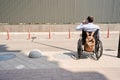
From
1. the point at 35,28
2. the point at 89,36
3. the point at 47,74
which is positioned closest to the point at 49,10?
the point at 35,28

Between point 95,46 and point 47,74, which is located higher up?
point 95,46

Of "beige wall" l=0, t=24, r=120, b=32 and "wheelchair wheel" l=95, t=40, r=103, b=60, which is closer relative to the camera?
"wheelchair wheel" l=95, t=40, r=103, b=60

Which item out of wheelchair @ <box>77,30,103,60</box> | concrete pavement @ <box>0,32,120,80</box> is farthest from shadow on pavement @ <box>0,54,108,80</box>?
wheelchair @ <box>77,30,103,60</box>

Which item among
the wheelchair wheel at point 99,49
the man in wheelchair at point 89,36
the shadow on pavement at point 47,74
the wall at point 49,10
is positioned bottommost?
the shadow on pavement at point 47,74

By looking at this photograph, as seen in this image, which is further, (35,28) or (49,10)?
(49,10)

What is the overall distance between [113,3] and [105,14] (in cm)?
120

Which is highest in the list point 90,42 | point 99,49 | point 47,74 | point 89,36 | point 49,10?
point 49,10

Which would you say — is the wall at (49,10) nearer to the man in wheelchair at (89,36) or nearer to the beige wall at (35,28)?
the beige wall at (35,28)

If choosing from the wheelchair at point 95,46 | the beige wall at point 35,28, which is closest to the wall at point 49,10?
the beige wall at point 35,28

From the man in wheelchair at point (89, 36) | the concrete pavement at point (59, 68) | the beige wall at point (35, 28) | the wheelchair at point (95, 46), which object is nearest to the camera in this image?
the concrete pavement at point (59, 68)

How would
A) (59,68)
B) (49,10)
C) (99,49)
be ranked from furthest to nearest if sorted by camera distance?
(49,10) → (99,49) → (59,68)

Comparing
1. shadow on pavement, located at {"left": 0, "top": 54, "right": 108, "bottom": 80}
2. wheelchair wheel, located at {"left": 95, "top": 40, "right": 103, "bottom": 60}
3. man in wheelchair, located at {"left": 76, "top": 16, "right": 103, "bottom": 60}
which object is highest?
man in wheelchair, located at {"left": 76, "top": 16, "right": 103, "bottom": 60}

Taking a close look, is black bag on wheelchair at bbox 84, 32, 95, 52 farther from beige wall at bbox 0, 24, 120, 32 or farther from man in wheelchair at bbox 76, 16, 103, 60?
beige wall at bbox 0, 24, 120, 32

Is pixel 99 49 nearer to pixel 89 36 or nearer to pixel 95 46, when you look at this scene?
pixel 95 46
